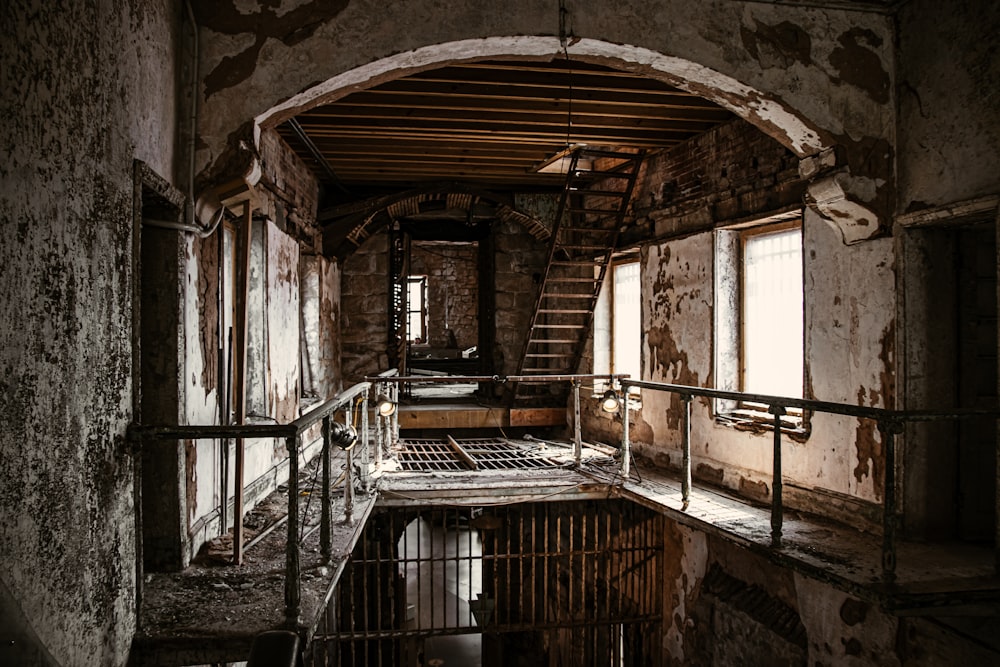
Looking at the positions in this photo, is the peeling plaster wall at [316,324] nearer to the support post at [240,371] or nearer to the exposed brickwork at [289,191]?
the exposed brickwork at [289,191]

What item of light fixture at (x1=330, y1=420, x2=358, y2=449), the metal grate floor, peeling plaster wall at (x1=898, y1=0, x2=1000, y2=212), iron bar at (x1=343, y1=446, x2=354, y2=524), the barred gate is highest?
peeling plaster wall at (x1=898, y1=0, x2=1000, y2=212)

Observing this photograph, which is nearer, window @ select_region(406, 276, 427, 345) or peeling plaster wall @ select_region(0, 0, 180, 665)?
peeling plaster wall @ select_region(0, 0, 180, 665)

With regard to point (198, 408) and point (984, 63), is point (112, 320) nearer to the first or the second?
point (198, 408)

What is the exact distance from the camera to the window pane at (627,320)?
8.23 m

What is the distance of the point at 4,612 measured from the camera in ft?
5.90

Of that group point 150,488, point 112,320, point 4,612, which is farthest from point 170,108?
point 4,612

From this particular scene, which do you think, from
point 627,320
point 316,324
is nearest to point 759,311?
point 627,320

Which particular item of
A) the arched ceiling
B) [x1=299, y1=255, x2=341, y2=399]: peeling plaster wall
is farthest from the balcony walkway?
the arched ceiling

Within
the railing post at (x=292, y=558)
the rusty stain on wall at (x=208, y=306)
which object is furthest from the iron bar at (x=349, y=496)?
the railing post at (x=292, y=558)

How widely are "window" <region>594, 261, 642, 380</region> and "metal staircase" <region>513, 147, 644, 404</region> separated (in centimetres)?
20

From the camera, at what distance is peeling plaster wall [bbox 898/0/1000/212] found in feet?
13.1

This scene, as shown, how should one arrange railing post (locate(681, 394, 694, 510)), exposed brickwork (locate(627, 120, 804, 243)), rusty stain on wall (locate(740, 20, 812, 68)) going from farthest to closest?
1. exposed brickwork (locate(627, 120, 804, 243))
2. railing post (locate(681, 394, 694, 510))
3. rusty stain on wall (locate(740, 20, 812, 68))

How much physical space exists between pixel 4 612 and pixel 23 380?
758mm

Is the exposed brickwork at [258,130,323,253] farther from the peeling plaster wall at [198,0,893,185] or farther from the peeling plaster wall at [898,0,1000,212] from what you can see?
the peeling plaster wall at [898,0,1000,212]
